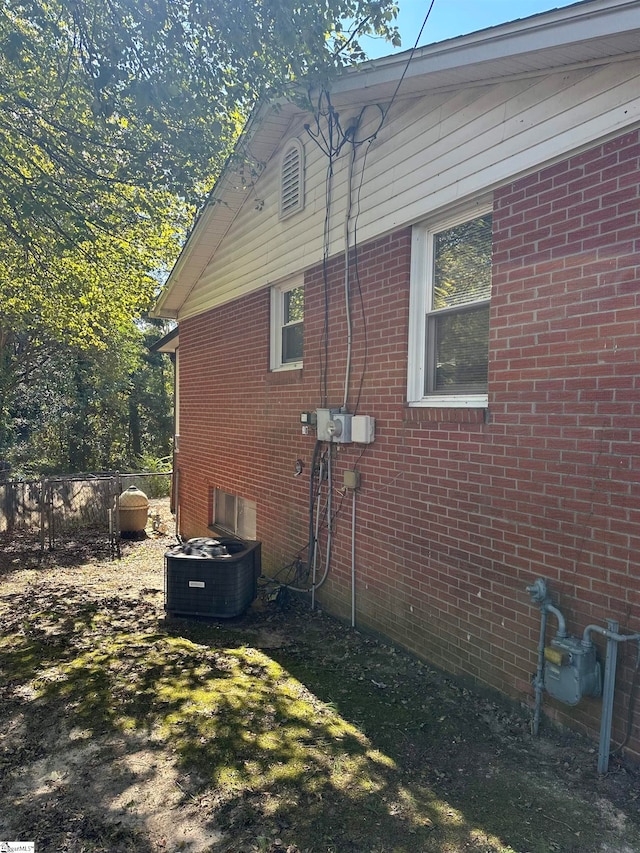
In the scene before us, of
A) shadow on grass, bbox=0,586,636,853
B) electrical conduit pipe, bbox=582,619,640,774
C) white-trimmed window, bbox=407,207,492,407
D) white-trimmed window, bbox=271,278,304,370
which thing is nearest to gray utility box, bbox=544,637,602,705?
electrical conduit pipe, bbox=582,619,640,774

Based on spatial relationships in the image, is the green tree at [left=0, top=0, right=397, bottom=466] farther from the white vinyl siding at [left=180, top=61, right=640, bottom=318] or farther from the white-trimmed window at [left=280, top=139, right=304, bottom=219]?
the white vinyl siding at [left=180, top=61, right=640, bottom=318]

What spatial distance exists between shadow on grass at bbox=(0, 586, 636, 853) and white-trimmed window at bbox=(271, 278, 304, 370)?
3.21m

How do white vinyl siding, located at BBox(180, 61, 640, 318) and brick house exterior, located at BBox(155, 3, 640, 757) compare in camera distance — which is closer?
brick house exterior, located at BBox(155, 3, 640, 757)

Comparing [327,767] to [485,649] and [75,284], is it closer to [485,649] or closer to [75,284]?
[485,649]

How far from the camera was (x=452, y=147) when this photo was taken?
4207mm

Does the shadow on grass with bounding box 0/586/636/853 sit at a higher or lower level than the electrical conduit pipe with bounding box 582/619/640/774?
lower

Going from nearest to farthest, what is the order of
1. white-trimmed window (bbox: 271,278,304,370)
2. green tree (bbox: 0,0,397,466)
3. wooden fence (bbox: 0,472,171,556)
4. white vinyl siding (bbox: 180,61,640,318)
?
1. white vinyl siding (bbox: 180,61,640,318)
2. green tree (bbox: 0,0,397,466)
3. white-trimmed window (bbox: 271,278,304,370)
4. wooden fence (bbox: 0,472,171,556)

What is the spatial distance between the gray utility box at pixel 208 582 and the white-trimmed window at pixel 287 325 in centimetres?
243

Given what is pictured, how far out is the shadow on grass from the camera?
8.51ft

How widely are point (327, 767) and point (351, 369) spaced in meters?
3.40

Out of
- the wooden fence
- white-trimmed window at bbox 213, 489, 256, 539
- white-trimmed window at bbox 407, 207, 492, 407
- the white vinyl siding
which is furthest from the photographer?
the wooden fence

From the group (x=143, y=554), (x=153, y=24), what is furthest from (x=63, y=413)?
(x=153, y=24)

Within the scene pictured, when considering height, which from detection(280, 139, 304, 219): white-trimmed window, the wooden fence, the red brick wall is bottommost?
the wooden fence

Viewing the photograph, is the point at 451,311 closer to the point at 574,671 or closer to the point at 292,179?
the point at 574,671
